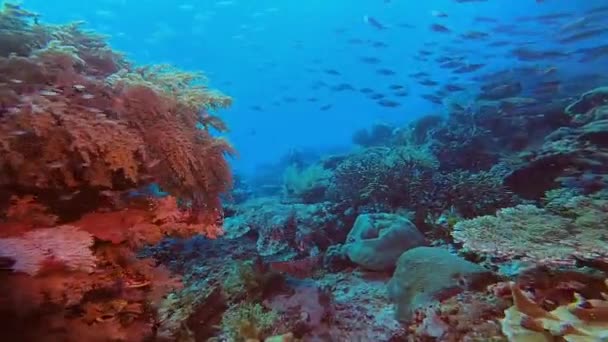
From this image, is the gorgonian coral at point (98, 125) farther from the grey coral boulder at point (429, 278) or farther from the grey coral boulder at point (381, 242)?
the grey coral boulder at point (381, 242)

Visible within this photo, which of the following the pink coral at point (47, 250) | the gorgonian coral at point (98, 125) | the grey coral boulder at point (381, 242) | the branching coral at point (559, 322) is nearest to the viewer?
the branching coral at point (559, 322)

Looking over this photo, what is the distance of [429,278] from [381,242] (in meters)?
1.45

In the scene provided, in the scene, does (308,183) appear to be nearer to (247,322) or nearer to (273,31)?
(247,322)

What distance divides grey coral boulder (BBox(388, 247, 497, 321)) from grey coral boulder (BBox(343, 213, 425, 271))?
0.81m

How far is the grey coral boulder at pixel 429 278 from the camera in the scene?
3453mm

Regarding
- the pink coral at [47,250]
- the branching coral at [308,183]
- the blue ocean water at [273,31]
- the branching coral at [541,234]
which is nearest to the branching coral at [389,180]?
the branching coral at [308,183]

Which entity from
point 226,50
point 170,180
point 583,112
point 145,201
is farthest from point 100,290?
point 226,50

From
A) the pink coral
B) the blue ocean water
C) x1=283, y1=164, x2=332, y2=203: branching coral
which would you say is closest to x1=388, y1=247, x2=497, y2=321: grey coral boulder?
the pink coral

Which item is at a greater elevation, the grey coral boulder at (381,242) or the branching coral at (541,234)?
the branching coral at (541,234)

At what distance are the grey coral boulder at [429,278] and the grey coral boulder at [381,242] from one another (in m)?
0.81

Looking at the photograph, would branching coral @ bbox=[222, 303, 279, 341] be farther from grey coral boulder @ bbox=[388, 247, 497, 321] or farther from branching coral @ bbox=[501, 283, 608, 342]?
branching coral @ bbox=[501, 283, 608, 342]

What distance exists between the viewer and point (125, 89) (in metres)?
3.19

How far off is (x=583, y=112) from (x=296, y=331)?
25.9ft

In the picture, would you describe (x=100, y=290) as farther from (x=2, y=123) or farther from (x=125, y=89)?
(x=125, y=89)
